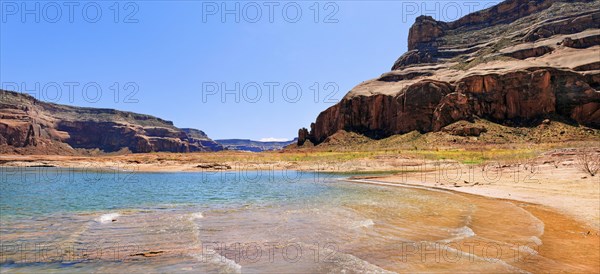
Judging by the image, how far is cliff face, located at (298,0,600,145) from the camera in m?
79.8

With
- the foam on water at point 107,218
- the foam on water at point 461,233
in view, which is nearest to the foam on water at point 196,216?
the foam on water at point 107,218

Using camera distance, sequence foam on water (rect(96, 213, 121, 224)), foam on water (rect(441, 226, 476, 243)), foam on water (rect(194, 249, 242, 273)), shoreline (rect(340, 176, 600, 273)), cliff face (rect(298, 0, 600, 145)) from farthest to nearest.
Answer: cliff face (rect(298, 0, 600, 145)), foam on water (rect(96, 213, 121, 224)), foam on water (rect(441, 226, 476, 243)), shoreline (rect(340, 176, 600, 273)), foam on water (rect(194, 249, 242, 273))

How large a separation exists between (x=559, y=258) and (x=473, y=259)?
163cm

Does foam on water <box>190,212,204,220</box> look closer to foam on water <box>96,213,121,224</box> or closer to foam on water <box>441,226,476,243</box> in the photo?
foam on water <box>96,213,121,224</box>

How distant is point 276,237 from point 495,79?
90.5m

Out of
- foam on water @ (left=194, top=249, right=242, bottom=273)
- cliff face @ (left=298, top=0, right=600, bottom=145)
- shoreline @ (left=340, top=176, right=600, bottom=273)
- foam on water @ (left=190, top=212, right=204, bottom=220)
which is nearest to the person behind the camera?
foam on water @ (left=194, top=249, right=242, bottom=273)

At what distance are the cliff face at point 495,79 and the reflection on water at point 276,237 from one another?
7629cm

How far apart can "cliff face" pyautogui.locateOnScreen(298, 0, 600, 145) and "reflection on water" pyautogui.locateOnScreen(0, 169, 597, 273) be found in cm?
7629

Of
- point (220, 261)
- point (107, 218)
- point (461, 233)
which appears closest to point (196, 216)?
point (107, 218)

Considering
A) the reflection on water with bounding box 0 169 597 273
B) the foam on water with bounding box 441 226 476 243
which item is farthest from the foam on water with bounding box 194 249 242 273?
the foam on water with bounding box 441 226 476 243

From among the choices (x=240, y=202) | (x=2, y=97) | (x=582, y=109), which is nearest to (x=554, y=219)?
(x=240, y=202)

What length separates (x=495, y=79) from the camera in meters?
84.8

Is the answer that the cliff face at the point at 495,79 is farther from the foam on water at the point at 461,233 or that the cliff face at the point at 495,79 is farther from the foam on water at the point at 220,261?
the foam on water at the point at 220,261

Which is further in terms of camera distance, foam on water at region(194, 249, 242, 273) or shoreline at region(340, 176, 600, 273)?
shoreline at region(340, 176, 600, 273)
